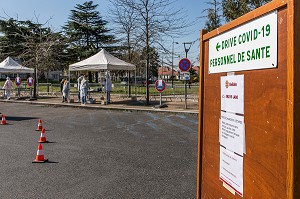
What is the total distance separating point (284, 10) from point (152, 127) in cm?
988

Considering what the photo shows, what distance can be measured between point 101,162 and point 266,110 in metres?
5.13

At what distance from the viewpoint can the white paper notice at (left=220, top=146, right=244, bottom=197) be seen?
2.20 meters

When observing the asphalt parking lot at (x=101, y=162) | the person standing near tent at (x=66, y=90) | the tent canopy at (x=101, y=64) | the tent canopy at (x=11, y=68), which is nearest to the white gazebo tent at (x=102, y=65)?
the tent canopy at (x=101, y=64)

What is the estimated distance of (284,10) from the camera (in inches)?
67.9

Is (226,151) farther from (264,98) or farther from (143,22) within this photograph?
(143,22)

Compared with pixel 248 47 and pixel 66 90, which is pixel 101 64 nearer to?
pixel 66 90

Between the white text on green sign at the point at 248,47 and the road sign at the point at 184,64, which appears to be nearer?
the white text on green sign at the point at 248,47

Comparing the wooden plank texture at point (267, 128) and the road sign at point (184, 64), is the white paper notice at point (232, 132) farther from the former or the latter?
the road sign at point (184, 64)

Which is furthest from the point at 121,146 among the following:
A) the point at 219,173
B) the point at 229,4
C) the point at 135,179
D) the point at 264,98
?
the point at 229,4

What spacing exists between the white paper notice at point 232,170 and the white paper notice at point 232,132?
51mm

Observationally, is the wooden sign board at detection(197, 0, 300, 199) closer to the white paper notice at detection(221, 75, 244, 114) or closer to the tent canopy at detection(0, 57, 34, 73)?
the white paper notice at detection(221, 75, 244, 114)

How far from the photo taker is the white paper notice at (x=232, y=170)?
7.20 ft

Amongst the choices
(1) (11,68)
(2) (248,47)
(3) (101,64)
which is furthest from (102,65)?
(2) (248,47)

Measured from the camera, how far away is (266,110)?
6.15 ft
